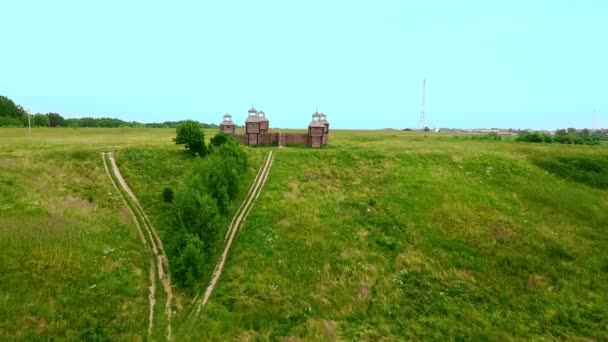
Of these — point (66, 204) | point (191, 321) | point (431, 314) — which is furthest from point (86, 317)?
point (431, 314)

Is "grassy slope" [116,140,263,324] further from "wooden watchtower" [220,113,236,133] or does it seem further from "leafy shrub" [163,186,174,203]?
"wooden watchtower" [220,113,236,133]

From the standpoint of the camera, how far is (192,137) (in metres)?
29.5

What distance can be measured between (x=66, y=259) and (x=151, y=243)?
13.3 ft

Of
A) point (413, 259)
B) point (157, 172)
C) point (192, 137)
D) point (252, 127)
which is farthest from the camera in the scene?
point (252, 127)

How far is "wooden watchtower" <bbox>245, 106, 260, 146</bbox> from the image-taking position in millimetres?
36838

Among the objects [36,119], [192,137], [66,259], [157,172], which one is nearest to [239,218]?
[157,172]

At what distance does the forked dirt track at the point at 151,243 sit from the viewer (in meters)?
17.0

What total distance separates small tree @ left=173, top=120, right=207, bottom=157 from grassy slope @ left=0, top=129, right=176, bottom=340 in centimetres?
699

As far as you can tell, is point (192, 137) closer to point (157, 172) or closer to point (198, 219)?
point (157, 172)

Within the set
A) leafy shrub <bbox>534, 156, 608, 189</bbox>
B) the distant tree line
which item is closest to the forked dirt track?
leafy shrub <bbox>534, 156, 608, 189</bbox>

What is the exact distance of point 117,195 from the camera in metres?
23.5

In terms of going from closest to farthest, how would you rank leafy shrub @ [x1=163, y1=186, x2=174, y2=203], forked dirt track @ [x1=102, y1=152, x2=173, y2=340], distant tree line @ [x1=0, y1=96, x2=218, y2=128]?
1. forked dirt track @ [x1=102, y1=152, x2=173, y2=340]
2. leafy shrub @ [x1=163, y1=186, x2=174, y2=203]
3. distant tree line @ [x1=0, y1=96, x2=218, y2=128]

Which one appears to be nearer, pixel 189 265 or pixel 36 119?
pixel 189 265

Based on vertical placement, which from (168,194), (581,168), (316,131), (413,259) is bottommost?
(413,259)
